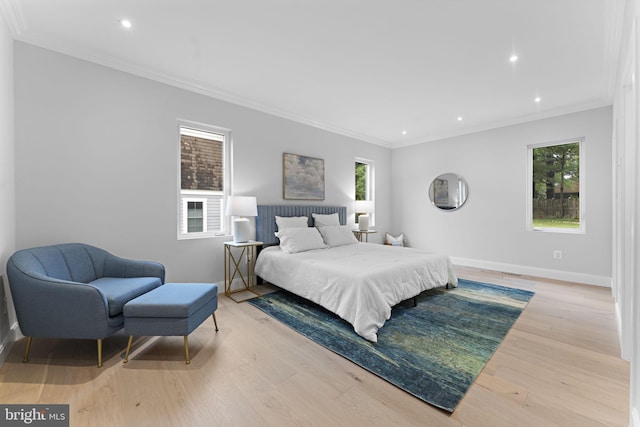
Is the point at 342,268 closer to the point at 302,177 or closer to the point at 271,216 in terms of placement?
the point at 271,216

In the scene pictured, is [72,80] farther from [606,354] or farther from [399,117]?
[606,354]

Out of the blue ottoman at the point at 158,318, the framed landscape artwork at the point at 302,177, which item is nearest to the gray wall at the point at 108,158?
the framed landscape artwork at the point at 302,177

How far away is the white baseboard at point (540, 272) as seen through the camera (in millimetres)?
3988

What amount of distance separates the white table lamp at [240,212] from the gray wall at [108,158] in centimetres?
30

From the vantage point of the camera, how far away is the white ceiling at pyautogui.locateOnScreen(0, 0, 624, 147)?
2.13m

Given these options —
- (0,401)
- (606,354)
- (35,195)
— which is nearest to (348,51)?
(35,195)

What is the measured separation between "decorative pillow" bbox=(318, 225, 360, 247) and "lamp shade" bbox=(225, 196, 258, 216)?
1.22 metres

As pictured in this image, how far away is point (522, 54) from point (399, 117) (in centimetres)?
203

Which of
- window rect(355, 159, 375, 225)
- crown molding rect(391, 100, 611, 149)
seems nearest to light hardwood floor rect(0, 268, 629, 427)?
crown molding rect(391, 100, 611, 149)

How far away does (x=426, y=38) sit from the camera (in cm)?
247

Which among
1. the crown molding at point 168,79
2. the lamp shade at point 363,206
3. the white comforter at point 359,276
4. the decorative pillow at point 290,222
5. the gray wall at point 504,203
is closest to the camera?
the white comforter at point 359,276

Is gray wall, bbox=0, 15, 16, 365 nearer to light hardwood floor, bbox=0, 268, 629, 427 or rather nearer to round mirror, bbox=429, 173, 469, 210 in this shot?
light hardwood floor, bbox=0, 268, 629, 427

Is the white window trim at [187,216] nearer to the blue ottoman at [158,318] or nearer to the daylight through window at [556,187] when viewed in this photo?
the blue ottoman at [158,318]

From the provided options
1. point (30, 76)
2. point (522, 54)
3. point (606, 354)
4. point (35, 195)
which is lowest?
point (606, 354)
